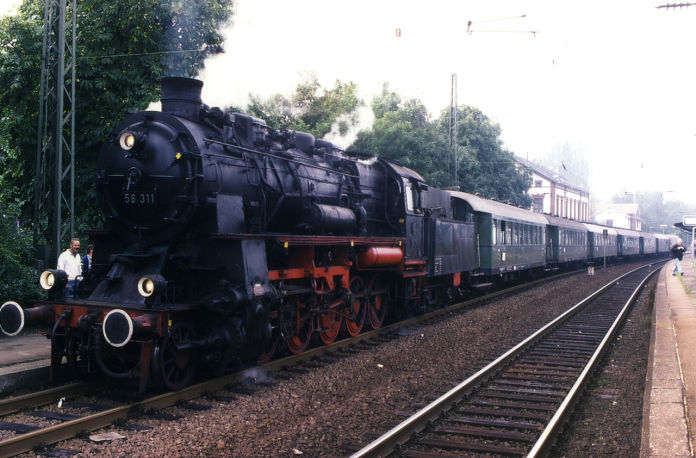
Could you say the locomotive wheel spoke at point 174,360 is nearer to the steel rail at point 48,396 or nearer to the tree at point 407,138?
the steel rail at point 48,396

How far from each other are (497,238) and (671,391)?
12255mm

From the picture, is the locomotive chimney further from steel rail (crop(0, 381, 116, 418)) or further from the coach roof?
the coach roof

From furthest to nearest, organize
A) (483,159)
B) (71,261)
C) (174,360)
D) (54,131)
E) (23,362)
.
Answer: (483,159)
(54,131)
(71,261)
(23,362)
(174,360)

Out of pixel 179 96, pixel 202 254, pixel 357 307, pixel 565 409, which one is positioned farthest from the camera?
pixel 357 307

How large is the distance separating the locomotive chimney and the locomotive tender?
0.02 m

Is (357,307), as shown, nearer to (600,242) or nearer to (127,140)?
(127,140)

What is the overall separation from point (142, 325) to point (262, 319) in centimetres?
150

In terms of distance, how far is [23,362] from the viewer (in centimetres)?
709

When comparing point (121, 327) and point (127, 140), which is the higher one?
point (127, 140)

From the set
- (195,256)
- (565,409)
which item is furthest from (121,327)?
(565,409)

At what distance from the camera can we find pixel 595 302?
16.4 metres

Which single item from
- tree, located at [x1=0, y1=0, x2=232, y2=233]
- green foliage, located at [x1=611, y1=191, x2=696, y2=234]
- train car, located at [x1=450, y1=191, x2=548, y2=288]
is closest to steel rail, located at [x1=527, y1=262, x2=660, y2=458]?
train car, located at [x1=450, y1=191, x2=548, y2=288]

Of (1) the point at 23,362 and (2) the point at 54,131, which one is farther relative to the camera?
(2) the point at 54,131

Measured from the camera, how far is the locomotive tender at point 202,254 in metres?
6.18
